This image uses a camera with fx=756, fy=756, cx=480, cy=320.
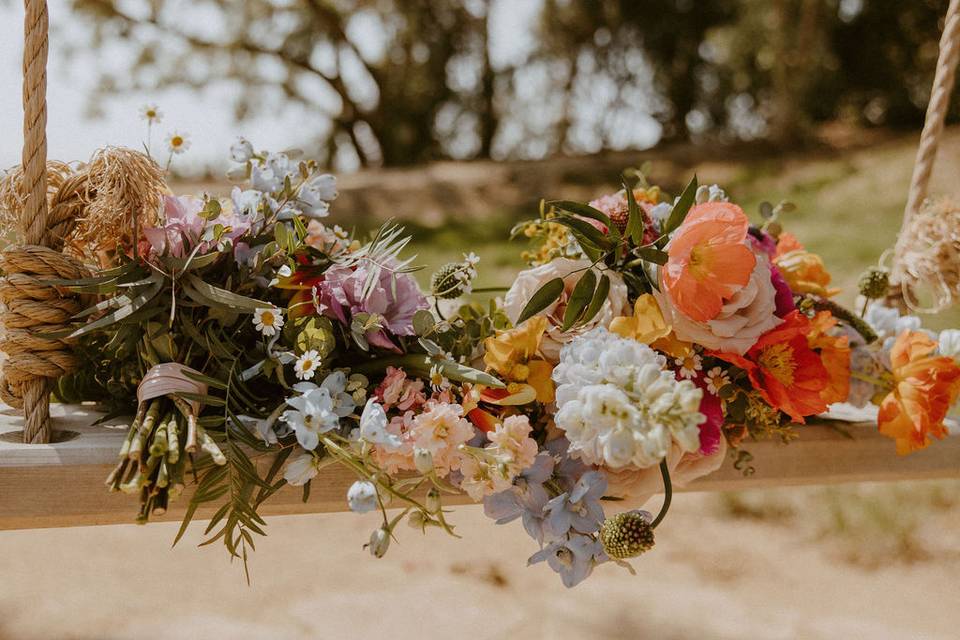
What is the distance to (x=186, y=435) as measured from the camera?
0.59m

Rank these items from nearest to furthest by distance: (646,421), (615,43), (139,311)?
(646,421) < (139,311) < (615,43)

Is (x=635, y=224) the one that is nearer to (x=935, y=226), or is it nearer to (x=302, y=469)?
(x=302, y=469)

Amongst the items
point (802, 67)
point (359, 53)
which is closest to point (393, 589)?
point (802, 67)

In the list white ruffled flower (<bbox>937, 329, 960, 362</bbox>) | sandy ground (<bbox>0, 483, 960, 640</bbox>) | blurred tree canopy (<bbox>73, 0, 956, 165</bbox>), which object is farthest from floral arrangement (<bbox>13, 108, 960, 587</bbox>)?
blurred tree canopy (<bbox>73, 0, 956, 165</bbox>)

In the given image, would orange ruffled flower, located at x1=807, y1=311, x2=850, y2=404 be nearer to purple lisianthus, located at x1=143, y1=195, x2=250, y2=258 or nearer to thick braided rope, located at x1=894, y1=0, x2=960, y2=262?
thick braided rope, located at x1=894, y1=0, x2=960, y2=262

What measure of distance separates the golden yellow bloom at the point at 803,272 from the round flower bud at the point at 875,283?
99 millimetres

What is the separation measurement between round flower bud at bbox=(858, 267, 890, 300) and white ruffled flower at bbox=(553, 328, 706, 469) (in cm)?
53

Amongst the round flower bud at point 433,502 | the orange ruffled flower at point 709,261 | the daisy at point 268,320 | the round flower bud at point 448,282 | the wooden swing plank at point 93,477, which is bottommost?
the wooden swing plank at point 93,477

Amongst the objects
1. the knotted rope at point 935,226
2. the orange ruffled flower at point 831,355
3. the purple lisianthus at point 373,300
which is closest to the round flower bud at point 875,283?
the knotted rope at point 935,226

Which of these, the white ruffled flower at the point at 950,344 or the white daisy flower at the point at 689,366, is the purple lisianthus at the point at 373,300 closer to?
the white daisy flower at the point at 689,366

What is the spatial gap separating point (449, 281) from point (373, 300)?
87 millimetres

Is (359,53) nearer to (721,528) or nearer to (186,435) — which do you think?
(721,528)

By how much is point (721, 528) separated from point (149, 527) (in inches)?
50.8

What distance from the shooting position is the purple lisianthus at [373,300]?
2.21 feet
